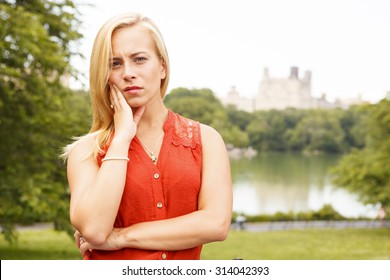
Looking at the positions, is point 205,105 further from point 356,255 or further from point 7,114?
point 7,114

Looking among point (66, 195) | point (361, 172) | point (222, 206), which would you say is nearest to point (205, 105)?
point (361, 172)

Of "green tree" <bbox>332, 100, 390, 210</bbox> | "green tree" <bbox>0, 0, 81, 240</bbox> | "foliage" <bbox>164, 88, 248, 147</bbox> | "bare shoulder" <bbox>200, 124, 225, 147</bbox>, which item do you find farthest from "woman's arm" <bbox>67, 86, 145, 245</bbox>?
"foliage" <bbox>164, 88, 248, 147</bbox>

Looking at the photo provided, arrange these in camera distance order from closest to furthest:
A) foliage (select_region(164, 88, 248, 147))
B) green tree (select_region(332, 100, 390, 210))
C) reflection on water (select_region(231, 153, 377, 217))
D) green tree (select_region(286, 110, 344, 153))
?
green tree (select_region(332, 100, 390, 210)) < foliage (select_region(164, 88, 248, 147)) < reflection on water (select_region(231, 153, 377, 217)) < green tree (select_region(286, 110, 344, 153))

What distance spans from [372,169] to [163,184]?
25.7 meters

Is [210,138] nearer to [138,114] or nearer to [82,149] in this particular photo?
[138,114]

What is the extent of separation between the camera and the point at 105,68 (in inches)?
73.0

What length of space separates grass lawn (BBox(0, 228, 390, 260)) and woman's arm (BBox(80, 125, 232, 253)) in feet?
49.8

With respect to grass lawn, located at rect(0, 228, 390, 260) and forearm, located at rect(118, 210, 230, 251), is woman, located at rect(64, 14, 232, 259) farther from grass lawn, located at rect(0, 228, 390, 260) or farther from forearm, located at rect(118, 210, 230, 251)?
grass lawn, located at rect(0, 228, 390, 260)

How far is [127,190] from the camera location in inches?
71.7

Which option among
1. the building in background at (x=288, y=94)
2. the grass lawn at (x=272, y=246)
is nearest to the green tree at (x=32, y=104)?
the grass lawn at (x=272, y=246)

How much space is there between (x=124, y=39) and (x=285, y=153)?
222 feet

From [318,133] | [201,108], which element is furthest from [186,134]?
[318,133]

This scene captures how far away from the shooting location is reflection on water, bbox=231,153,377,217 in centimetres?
4266

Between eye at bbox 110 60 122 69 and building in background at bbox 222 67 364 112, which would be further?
building in background at bbox 222 67 364 112
